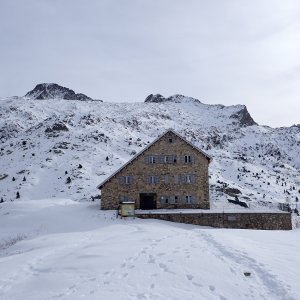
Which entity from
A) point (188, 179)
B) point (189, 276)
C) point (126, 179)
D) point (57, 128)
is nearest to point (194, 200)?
point (188, 179)

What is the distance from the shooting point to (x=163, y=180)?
150 ft

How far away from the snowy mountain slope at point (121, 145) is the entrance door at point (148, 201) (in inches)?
421

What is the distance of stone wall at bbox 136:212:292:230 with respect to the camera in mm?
38938

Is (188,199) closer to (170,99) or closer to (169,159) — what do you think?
(169,159)

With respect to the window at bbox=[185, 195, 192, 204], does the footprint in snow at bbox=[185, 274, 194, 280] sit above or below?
below

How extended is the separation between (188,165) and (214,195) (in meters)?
21.6

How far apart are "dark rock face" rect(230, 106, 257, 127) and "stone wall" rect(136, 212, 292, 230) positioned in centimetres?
11465

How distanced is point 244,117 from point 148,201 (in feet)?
387

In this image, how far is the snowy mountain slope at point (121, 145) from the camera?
7075cm

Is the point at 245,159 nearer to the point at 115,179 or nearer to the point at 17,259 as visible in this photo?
the point at 115,179

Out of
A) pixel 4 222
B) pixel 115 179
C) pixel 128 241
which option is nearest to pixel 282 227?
pixel 115 179

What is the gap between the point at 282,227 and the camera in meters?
39.2

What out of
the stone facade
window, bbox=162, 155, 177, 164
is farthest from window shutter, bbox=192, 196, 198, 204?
window, bbox=162, 155, 177, 164

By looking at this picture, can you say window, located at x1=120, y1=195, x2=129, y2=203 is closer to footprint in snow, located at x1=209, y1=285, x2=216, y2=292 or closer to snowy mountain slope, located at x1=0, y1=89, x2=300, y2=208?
snowy mountain slope, located at x1=0, y1=89, x2=300, y2=208
